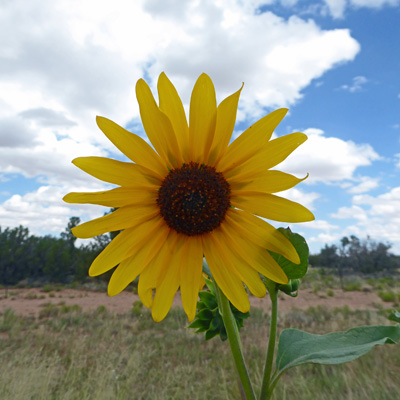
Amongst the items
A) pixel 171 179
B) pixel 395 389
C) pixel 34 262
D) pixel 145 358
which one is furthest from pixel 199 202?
pixel 34 262

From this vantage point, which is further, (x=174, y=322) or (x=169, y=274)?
(x=174, y=322)

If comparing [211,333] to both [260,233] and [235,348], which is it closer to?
[235,348]

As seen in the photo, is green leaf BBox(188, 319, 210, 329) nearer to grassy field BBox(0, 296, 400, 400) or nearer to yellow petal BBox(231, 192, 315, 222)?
yellow petal BBox(231, 192, 315, 222)

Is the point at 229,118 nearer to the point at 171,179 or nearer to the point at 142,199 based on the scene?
the point at 171,179

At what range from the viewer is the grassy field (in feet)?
16.0

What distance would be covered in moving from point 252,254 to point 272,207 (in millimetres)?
161

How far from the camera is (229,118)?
3.43 feet

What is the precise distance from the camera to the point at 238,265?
1085 mm

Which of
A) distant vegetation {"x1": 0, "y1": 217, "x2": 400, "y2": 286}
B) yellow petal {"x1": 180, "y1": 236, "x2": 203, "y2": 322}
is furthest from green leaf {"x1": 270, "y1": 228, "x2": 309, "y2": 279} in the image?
distant vegetation {"x1": 0, "y1": 217, "x2": 400, "y2": 286}

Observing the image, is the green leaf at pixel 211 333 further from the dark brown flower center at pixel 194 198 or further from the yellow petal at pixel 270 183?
the yellow petal at pixel 270 183

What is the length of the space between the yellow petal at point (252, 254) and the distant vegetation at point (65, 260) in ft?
93.7

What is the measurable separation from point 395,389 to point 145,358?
5.69 meters

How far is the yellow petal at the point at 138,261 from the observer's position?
106cm

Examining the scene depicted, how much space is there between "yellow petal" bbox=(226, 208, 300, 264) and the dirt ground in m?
16.7
